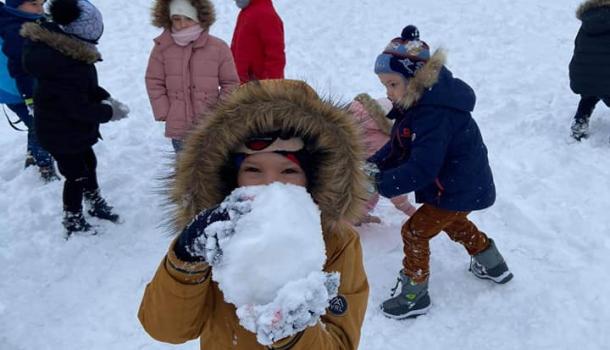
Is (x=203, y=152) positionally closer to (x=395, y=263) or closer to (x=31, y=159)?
(x=395, y=263)

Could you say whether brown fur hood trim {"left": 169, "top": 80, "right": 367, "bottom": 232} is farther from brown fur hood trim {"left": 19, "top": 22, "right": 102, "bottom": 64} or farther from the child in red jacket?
the child in red jacket

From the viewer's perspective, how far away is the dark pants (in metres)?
5.40

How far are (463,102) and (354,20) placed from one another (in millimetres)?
7665

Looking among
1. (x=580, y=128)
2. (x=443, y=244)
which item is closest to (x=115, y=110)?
(x=443, y=244)

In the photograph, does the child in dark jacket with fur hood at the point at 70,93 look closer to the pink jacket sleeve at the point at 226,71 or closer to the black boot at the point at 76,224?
the black boot at the point at 76,224

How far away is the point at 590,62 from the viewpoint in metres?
5.77

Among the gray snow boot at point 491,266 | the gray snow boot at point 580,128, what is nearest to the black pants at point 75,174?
the gray snow boot at point 491,266

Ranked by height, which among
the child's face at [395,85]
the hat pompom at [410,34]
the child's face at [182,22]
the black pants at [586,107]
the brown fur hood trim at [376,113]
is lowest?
the black pants at [586,107]

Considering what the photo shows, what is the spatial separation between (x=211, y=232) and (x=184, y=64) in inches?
134

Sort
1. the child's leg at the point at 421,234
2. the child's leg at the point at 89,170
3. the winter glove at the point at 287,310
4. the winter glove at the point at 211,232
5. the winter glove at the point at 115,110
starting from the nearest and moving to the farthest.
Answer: the winter glove at the point at 287,310, the winter glove at the point at 211,232, the child's leg at the point at 421,234, the winter glove at the point at 115,110, the child's leg at the point at 89,170

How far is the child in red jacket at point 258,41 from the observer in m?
5.38

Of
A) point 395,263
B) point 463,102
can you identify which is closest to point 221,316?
point 463,102

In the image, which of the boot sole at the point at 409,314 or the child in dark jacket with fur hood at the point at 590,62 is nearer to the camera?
the boot sole at the point at 409,314

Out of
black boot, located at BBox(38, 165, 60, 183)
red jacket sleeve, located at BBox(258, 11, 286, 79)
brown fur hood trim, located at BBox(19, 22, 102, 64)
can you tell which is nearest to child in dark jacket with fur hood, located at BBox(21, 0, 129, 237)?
brown fur hood trim, located at BBox(19, 22, 102, 64)
